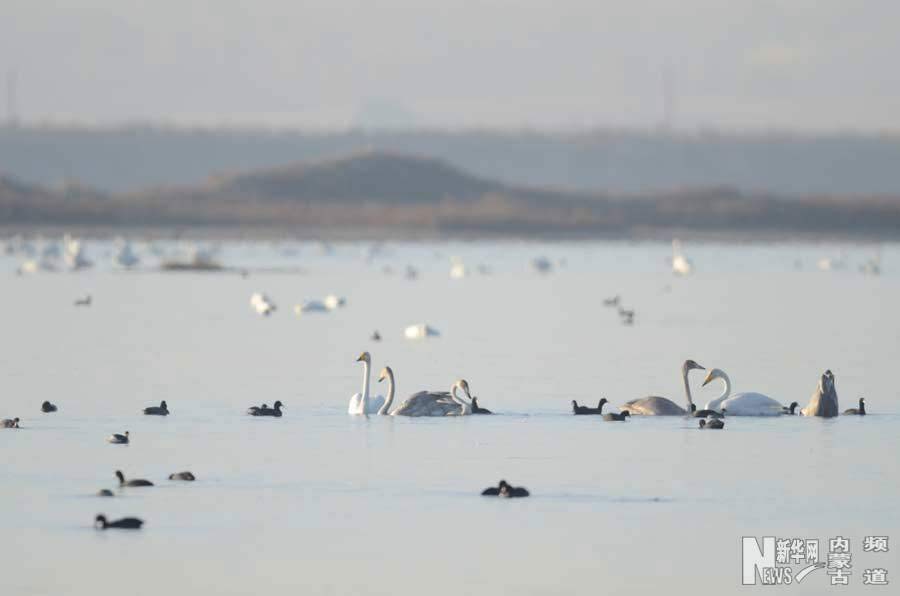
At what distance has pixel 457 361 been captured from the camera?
Answer: 862 inches

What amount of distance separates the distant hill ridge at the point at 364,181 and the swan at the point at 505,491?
78175mm

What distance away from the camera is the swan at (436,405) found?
16484mm

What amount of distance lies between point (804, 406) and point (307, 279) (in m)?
24.8

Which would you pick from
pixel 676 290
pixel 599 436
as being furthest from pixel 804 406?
pixel 676 290

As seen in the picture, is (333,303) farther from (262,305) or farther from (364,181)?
(364,181)

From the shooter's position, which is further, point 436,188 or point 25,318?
point 436,188

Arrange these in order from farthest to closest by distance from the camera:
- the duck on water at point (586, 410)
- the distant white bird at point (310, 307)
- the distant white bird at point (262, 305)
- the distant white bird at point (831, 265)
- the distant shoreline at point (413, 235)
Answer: the distant shoreline at point (413, 235), the distant white bird at point (831, 265), the distant white bird at point (310, 307), the distant white bird at point (262, 305), the duck on water at point (586, 410)

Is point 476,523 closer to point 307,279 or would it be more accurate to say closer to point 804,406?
point 804,406

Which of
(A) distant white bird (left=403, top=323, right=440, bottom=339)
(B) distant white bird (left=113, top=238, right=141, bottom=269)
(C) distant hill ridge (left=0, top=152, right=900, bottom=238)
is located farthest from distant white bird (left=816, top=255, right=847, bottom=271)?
(C) distant hill ridge (left=0, top=152, right=900, bottom=238)

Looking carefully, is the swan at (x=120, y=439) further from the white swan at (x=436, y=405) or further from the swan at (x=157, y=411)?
the white swan at (x=436, y=405)

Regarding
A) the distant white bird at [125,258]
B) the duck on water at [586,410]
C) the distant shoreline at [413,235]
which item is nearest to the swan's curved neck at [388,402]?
the duck on water at [586,410]

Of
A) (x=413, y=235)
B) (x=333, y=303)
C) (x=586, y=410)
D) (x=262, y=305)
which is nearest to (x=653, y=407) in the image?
(x=586, y=410)

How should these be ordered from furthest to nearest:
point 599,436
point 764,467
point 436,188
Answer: point 436,188 → point 599,436 → point 764,467

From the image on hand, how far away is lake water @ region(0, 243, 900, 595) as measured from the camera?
33.8ft
